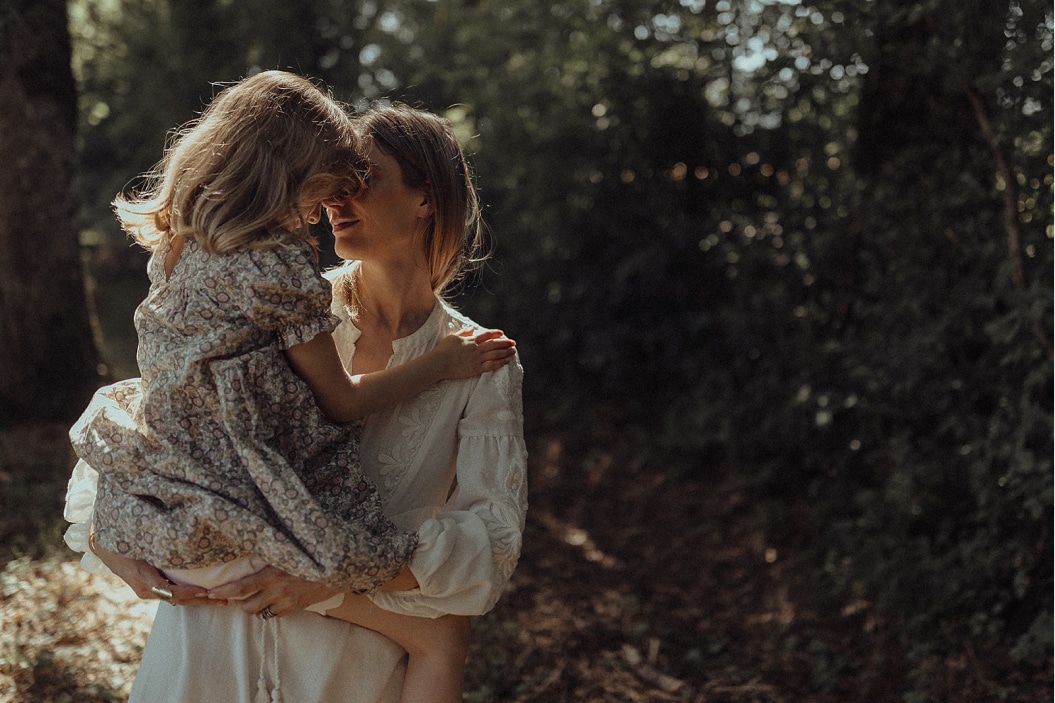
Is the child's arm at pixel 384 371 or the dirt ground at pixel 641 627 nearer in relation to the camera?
the child's arm at pixel 384 371

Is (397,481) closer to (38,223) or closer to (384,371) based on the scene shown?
(384,371)

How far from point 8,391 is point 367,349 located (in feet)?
11.7

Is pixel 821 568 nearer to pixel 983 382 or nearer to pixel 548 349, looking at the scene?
pixel 983 382

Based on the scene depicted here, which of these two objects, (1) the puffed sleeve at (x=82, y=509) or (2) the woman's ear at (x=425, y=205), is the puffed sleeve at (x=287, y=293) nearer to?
(2) the woman's ear at (x=425, y=205)

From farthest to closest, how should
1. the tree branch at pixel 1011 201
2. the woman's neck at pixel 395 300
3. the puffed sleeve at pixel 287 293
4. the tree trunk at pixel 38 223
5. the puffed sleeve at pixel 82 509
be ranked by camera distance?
1. the tree trunk at pixel 38 223
2. the tree branch at pixel 1011 201
3. the woman's neck at pixel 395 300
4. the puffed sleeve at pixel 82 509
5. the puffed sleeve at pixel 287 293

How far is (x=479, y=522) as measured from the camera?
2.15 meters

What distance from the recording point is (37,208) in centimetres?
520

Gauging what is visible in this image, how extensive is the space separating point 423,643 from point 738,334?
3644 millimetres

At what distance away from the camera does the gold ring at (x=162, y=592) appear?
6.72ft

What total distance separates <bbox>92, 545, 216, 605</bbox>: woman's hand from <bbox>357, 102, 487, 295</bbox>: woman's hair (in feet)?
2.95

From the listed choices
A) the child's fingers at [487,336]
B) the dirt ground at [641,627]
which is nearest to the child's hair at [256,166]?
the child's fingers at [487,336]

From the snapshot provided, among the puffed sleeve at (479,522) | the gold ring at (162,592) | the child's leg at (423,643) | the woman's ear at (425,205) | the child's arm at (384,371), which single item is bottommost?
the child's leg at (423,643)

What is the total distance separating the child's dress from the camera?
1918 mm

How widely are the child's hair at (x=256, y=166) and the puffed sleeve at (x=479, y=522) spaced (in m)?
0.59
